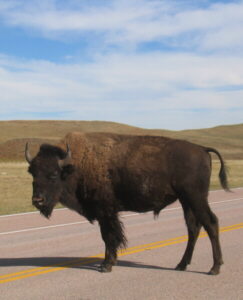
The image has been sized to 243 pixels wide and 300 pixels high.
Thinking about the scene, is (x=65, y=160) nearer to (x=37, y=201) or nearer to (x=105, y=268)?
(x=37, y=201)

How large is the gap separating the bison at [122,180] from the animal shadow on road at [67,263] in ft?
1.37

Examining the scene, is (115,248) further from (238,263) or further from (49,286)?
(238,263)

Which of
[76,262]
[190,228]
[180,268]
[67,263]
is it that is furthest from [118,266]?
[190,228]

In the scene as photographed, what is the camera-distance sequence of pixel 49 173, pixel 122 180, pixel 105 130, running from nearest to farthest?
pixel 49 173 < pixel 122 180 < pixel 105 130

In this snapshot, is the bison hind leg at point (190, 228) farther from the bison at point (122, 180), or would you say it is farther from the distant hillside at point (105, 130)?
the distant hillside at point (105, 130)

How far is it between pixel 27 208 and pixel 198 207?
11.1m

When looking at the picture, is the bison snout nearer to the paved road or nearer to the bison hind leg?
the paved road

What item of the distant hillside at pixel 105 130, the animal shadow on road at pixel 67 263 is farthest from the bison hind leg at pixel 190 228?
the distant hillside at pixel 105 130

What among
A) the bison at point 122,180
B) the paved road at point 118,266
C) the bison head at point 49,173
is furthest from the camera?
the bison at point 122,180

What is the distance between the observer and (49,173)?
285 inches

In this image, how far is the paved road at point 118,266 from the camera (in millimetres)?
6262

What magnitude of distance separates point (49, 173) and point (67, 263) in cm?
165

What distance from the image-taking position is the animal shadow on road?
767 centimetres

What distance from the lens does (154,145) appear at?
7641 millimetres
